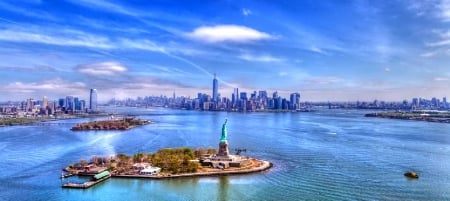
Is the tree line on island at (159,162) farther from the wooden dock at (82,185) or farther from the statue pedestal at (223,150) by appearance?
the wooden dock at (82,185)

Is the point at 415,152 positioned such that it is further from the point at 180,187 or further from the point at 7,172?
the point at 7,172

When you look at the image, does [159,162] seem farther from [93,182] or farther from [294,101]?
[294,101]

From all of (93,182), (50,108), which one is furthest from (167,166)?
(50,108)

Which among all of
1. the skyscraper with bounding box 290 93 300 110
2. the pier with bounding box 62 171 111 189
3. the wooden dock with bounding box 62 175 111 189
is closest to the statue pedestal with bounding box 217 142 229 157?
the pier with bounding box 62 171 111 189

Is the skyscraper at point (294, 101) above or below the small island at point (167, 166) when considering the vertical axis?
above

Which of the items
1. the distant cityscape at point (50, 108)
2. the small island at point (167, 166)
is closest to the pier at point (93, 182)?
the small island at point (167, 166)

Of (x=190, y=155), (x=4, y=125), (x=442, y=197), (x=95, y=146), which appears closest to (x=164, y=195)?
(x=190, y=155)

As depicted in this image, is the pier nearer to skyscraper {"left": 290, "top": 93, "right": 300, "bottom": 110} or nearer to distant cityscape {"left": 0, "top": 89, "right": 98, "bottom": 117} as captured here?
distant cityscape {"left": 0, "top": 89, "right": 98, "bottom": 117}

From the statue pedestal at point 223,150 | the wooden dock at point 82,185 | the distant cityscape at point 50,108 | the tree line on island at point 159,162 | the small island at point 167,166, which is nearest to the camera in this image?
the wooden dock at point 82,185
